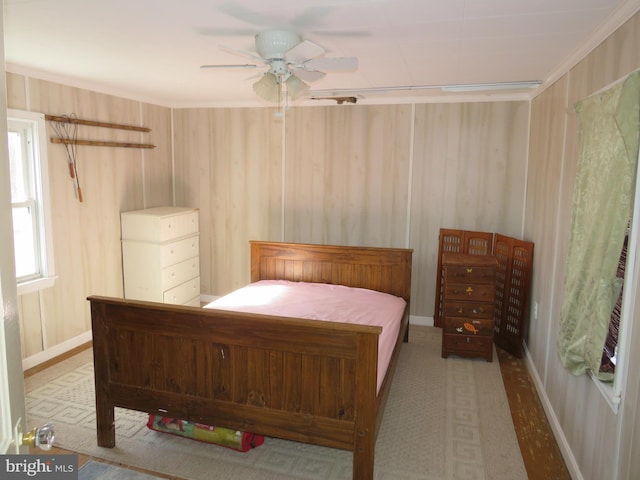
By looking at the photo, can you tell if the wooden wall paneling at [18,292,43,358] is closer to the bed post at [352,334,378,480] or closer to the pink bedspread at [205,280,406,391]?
the pink bedspread at [205,280,406,391]

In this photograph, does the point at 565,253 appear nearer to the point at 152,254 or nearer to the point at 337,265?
the point at 337,265

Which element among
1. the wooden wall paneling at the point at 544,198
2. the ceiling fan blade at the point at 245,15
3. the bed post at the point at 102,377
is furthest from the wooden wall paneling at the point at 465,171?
the bed post at the point at 102,377

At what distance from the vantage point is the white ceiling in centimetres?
212

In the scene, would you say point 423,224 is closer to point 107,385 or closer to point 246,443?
point 246,443

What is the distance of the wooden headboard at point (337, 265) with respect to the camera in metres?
4.22

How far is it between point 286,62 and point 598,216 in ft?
5.79

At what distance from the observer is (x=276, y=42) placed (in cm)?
247

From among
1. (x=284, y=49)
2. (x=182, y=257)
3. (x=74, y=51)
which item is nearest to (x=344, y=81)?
(x=284, y=49)

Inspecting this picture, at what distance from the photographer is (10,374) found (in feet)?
3.31

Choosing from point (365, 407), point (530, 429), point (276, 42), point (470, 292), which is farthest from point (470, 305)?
point (276, 42)

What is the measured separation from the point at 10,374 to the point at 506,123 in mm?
4492

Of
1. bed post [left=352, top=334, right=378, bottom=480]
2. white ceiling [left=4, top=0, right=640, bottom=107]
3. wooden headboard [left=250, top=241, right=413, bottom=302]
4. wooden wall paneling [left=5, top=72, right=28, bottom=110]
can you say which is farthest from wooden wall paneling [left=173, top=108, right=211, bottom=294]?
bed post [left=352, top=334, right=378, bottom=480]

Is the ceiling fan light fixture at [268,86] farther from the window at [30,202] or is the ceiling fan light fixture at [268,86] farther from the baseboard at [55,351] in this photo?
the baseboard at [55,351]

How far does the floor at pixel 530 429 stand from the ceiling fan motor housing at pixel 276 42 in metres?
2.36
